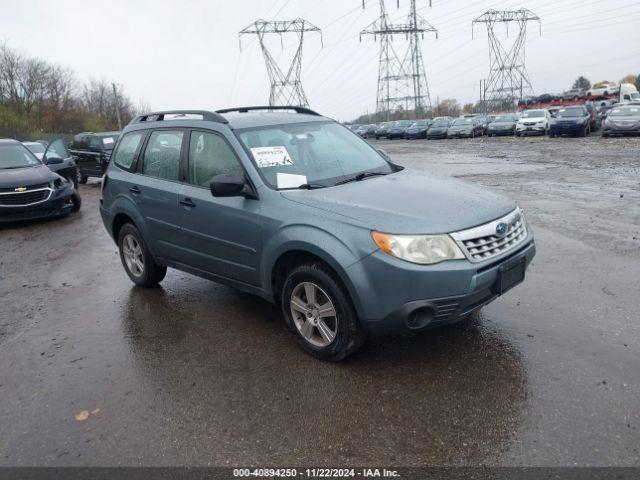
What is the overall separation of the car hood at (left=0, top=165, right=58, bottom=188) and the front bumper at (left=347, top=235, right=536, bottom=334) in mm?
9053

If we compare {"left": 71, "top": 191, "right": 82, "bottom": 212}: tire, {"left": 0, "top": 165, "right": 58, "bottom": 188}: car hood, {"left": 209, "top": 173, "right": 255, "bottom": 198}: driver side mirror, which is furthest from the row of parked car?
{"left": 209, "top": 173, "right": 255, "bottom": 198}: driver side mirror

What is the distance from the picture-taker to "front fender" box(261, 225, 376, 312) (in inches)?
135

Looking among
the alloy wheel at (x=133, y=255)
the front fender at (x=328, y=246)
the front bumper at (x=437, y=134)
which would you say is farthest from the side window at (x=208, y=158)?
the front bumper at (x=437, y=134)

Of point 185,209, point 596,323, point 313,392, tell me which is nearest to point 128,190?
point 185,209

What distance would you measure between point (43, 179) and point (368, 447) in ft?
32.2

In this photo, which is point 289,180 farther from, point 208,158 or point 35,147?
point 35,147

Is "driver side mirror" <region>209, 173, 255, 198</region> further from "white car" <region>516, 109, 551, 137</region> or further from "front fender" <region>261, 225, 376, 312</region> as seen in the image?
"white car" <region>516, 109, 551, 137</region>

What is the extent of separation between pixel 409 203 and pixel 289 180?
1.00 m

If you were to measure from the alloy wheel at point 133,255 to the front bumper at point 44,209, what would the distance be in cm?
543

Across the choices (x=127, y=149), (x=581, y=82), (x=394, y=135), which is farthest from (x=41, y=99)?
(x=581, y=82)

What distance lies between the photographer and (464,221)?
3516 millimetres

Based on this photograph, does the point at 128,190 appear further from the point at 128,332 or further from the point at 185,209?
the point at 128,332

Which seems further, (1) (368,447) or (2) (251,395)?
(2) (251,395)

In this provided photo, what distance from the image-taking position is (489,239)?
3598 mm
